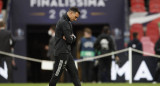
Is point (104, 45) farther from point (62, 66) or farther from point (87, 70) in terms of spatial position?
point (62, 66)

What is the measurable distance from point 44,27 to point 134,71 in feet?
25.5

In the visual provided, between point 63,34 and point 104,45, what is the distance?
592 centimetres

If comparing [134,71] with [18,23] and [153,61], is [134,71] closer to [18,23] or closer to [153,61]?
[153,61]

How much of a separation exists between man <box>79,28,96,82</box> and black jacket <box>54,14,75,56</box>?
658cm

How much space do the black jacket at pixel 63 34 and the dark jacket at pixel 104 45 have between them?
558cm

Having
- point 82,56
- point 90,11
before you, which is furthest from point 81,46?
point 90,11

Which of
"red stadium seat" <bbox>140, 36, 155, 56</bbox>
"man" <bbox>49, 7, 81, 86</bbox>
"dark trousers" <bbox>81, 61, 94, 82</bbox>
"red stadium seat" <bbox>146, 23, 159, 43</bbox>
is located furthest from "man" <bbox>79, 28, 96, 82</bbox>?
"man" <bbox>49, 7, 81, 86</bbox>

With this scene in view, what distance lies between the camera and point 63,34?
10633 millimetres

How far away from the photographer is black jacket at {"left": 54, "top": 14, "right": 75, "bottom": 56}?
1049 cm

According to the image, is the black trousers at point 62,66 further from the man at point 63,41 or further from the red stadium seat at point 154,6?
the red stadium seat at point 154,6

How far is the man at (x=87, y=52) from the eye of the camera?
1731 cm

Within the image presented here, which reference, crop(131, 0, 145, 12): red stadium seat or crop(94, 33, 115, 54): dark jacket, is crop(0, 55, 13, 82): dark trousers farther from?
crop(131, 0, 145, 12): red stadium seat

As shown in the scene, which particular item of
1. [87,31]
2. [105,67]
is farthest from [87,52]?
[105,67]

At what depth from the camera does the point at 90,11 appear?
21.5 metres
